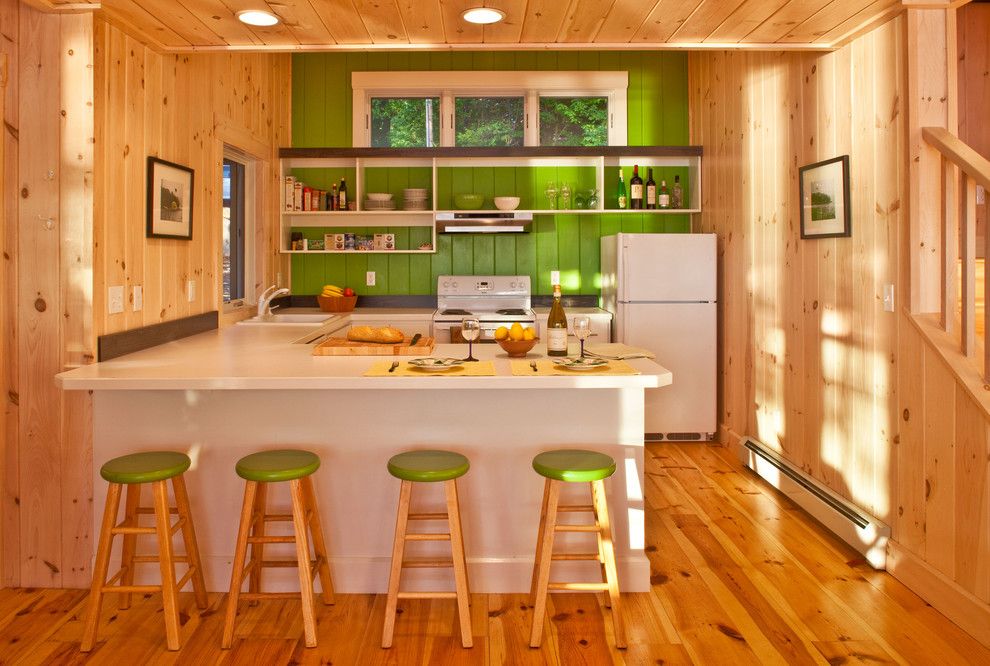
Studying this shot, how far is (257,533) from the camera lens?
2.73 m

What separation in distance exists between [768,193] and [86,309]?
135 inches

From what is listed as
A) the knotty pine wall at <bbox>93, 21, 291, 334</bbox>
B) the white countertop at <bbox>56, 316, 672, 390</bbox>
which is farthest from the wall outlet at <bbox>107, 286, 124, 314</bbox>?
the white countertop at <bbox>56, 316, 672, 390</bbox>

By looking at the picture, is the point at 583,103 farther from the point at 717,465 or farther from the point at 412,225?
the point at 717,465

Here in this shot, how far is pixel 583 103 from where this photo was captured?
596 centimetres

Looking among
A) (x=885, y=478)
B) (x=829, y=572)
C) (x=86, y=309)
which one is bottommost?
(x=829, y=572)

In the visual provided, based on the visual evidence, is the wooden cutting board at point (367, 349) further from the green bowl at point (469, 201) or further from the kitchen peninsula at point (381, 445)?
the green bowl at point (469, 201)

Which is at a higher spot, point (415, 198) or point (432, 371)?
point (415, 198)

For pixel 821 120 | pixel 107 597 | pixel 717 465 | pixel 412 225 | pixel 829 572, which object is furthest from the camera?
pixel 412 225

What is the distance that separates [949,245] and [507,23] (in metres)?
1.80

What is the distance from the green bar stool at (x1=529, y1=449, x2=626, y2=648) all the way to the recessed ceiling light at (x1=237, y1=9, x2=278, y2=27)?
1.88 metres

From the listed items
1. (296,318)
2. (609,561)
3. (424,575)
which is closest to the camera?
(609,561)

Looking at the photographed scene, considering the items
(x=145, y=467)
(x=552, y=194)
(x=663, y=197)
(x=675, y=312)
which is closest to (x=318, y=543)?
(x=145, y=467)

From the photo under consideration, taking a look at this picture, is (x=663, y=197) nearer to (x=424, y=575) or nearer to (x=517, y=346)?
(x=517, y=346)

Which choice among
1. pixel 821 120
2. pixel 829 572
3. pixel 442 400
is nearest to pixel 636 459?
pixel 442 400
